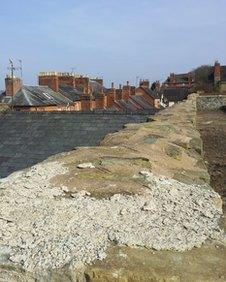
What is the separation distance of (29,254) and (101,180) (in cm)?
92

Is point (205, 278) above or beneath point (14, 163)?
above

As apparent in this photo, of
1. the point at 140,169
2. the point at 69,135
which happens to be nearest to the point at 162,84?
the point at 69,135

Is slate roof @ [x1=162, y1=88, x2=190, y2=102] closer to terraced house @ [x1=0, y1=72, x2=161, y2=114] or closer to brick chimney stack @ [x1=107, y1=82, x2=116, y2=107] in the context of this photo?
terraced house @ [x1=0, y1=72, x2=161, y2=114]

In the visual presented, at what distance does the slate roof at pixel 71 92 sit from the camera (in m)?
34.4

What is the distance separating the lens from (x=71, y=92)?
1405 inches

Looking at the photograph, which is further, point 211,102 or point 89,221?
point 211,102

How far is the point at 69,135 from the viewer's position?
48.1 feet

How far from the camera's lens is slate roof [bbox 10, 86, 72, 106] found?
2770 cm

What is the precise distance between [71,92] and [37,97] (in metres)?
6.82

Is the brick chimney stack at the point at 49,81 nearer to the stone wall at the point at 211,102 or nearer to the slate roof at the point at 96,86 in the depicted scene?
the slate roof at the point at 96,86

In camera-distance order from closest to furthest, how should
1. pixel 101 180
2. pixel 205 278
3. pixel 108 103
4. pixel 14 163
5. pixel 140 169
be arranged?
pixel 205 278 < pixel 101 180 < pixel 140 169 < pixel 14 163 < pixel 108 103

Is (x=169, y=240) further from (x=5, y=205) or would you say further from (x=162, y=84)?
(x=162, y=84)

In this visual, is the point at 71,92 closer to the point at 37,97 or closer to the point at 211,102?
the point at 37,97

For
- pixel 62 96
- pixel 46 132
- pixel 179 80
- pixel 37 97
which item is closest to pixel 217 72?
pixel 179 80
